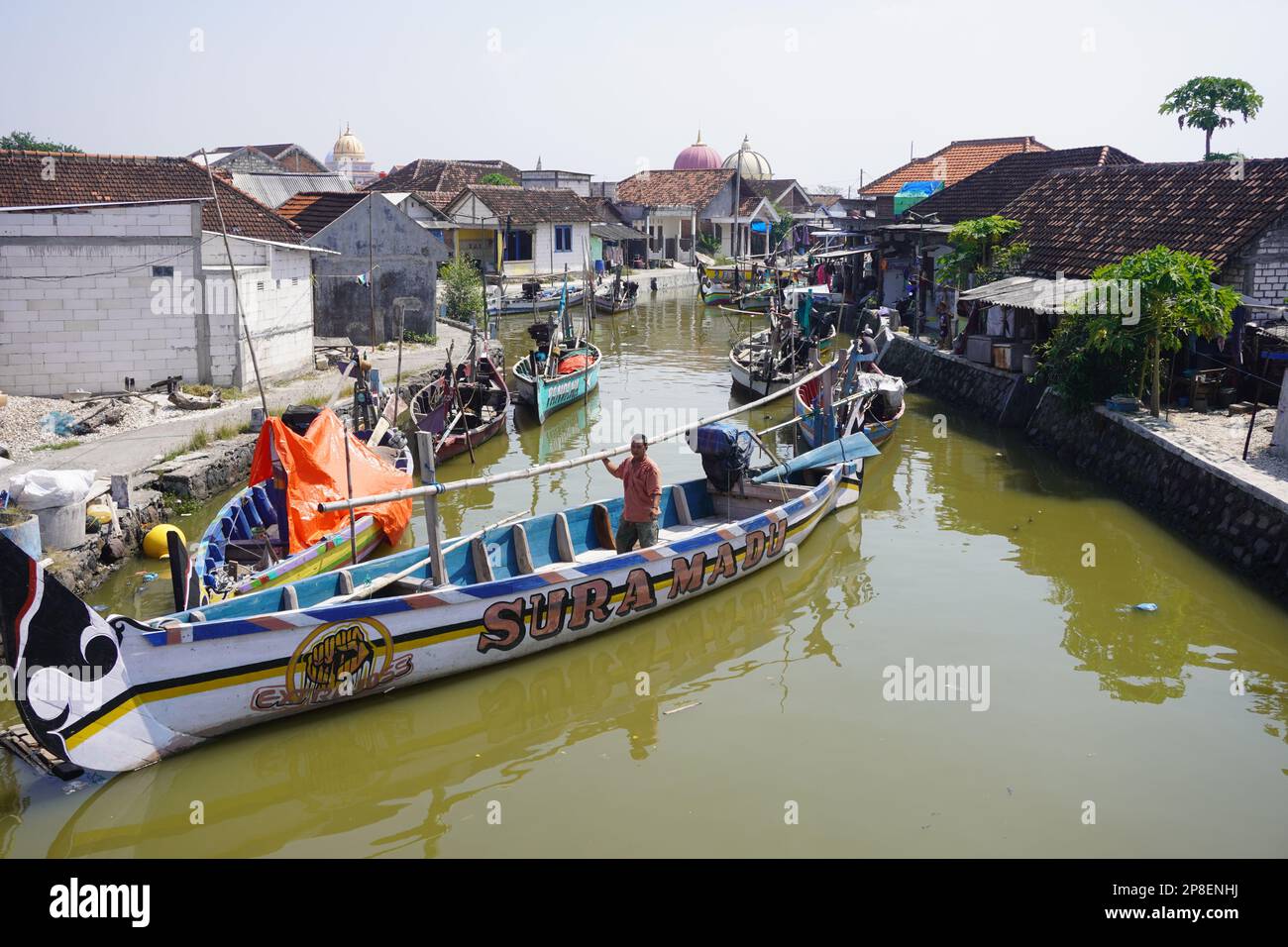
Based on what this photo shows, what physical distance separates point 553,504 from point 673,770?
7.82 metres

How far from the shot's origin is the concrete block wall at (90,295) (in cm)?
1689

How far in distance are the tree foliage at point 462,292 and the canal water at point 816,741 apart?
21.1 meters

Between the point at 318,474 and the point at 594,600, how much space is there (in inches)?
150

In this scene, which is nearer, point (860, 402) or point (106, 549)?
point (106, 549)

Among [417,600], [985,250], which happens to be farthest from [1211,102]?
[417,600]

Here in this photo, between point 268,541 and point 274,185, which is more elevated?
point 274,185

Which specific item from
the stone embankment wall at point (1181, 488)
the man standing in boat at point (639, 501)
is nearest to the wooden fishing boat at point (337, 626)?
the man standing in boat at point (639, 501)

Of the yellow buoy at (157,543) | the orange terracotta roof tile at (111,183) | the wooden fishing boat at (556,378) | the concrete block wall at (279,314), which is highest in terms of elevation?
the orange terracotta roof tile at (111,183)

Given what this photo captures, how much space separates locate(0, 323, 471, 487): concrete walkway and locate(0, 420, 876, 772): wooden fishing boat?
4112 millimetres

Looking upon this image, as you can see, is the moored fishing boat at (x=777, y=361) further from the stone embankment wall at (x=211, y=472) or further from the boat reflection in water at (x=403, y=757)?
the boat reflection in water at (x=403, y=757)

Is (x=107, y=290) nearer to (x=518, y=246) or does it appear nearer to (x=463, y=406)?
(x=463, y=406)

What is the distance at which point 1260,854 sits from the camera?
7.00 meters

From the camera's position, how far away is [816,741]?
852cm

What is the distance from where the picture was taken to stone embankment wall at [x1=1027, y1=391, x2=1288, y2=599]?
11172mm
